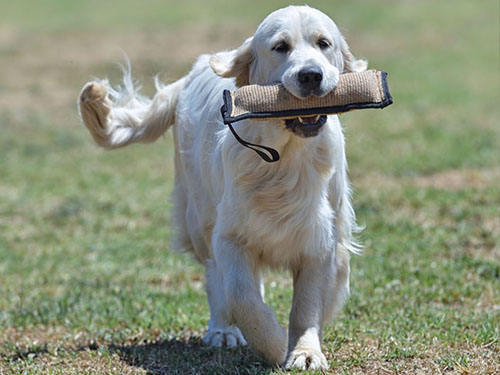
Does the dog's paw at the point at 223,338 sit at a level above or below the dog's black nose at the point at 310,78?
below

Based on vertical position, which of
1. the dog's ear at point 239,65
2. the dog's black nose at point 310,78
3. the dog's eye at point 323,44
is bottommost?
the dog's black nose at point 310,78

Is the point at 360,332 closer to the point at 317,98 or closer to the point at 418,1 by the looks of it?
the point at 317,98

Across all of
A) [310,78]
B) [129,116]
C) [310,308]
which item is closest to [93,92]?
[129,116]

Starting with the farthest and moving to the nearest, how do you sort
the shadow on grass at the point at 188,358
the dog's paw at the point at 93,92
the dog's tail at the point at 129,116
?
the dog's tail at the point at 129,116 < the dog's paw at the point at 93,92 < the shadow on grass at the point at 188,358

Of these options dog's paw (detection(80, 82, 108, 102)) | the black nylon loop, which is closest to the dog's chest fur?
the black nylon loop

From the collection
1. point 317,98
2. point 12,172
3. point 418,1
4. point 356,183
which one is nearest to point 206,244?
point 317,98

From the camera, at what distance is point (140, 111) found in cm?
679

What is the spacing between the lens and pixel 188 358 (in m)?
5.19

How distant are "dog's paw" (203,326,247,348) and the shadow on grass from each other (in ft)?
0.24

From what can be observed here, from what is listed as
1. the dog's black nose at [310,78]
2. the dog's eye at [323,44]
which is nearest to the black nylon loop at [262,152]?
the dog's black nose at [310,78]

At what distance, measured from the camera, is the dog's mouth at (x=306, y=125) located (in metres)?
4.61

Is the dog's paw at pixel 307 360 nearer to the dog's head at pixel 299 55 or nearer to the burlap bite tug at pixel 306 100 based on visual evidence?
the dog's head at pixel 299 55

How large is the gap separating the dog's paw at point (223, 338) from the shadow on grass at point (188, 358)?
7cm

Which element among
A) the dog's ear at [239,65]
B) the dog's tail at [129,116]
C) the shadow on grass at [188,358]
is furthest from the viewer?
the dog's tail at [129,116]
